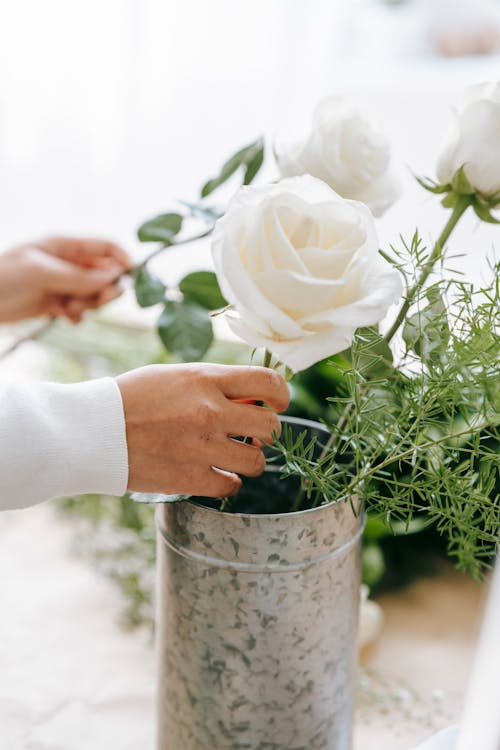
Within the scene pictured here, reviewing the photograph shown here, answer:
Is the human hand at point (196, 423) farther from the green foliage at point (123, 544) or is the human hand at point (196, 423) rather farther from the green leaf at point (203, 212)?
the green foliage at point (123, 544)

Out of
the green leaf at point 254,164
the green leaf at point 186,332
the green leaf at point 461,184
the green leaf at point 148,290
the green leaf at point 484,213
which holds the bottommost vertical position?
the green leaf at point 186,332

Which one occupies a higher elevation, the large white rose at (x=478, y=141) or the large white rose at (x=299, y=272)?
the large white rose at (x=478, y=141)

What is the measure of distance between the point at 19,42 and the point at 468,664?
1.38 metres

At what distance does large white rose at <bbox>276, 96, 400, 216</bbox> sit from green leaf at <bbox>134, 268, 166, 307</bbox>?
0.64ft

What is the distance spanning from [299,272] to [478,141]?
0.15 meters

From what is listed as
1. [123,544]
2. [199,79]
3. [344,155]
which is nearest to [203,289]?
[344,155]

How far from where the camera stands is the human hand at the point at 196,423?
440 millimetres

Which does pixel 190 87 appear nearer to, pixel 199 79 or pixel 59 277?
pixel 199 79

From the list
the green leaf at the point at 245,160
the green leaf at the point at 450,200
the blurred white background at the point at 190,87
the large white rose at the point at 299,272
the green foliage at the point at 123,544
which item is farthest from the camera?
→ the blurred white background at the point at 190,87

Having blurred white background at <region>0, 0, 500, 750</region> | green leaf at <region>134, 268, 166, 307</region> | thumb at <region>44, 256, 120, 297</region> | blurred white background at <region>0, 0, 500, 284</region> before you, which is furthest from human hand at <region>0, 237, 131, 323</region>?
blurred white background at <region>0, 0, 500, 284</region>

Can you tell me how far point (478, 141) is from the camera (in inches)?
17.5

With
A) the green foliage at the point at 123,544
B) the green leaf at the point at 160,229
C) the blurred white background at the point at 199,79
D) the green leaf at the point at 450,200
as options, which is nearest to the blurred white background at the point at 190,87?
the blurred white background at the point at 199,79

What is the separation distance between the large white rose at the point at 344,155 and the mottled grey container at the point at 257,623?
0.63ft

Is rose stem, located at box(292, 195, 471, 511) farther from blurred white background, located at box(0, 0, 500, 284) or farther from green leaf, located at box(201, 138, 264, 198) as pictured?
blurred white background, located at box(0, 0, 500, 284)
